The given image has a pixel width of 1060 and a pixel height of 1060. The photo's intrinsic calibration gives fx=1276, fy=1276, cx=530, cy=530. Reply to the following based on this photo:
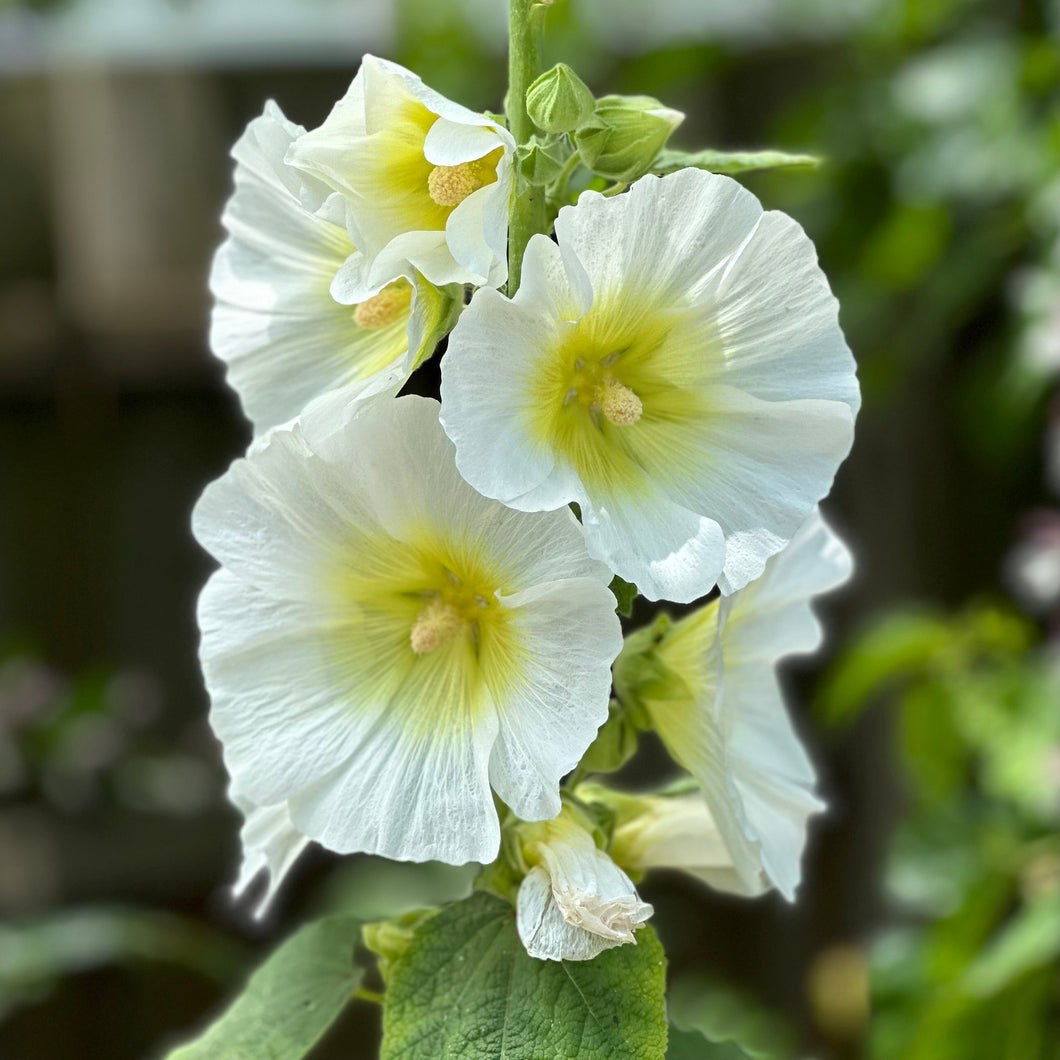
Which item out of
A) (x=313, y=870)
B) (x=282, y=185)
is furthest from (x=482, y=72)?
(x=282, y=185)

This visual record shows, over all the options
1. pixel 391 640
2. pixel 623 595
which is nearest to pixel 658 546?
pixel 623 595

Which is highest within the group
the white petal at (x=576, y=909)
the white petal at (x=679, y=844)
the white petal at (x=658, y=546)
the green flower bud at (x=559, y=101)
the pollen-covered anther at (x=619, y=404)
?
the green flower bud at (x=559, y=101)

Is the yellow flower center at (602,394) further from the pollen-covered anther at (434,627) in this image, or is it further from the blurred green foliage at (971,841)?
the blurred green foliage at (971,841)

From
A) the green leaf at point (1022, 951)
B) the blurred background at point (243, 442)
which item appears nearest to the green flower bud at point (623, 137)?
the green leaf at point (1022, 951)

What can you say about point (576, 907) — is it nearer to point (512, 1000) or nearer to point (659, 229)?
point (512, 1000)

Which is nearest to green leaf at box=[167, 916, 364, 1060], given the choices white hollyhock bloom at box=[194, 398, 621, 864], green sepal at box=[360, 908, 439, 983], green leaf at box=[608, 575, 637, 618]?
green sepal at box=[360, 908, 439, 983]

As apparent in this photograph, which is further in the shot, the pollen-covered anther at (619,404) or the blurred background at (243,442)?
the blurred background at (243,442)
